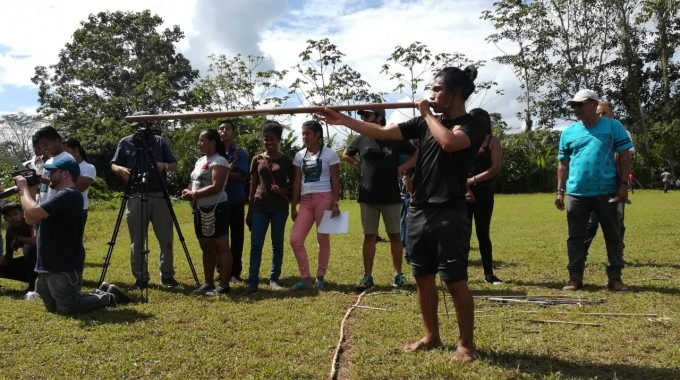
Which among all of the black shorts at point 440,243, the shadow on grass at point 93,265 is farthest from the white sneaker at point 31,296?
the black shorts at point 440,243

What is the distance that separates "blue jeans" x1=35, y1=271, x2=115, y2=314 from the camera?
5.10 m

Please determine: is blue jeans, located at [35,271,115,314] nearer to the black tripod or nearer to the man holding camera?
the black tripod

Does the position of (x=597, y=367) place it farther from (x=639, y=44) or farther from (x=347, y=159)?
(x=639, y=44)

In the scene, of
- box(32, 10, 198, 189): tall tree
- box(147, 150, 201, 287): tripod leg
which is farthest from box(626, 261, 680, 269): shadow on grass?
box(32, 10, 198, 189): tall tree

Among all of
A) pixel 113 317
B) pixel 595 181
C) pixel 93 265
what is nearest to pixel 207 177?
pixel 113 317

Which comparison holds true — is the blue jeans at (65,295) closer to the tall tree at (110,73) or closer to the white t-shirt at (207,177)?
the white t-shirt at (207,177)

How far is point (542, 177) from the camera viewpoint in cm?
2909

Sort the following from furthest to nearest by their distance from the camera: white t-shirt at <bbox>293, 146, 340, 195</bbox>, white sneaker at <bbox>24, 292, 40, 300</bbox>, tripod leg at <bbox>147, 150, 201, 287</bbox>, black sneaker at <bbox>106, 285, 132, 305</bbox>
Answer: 1. white t-shirt at <bbox>293, 146, 340, 195</bbox>
2. tripod leg at <bbox>147, 150, 201, 287</bbox>
3. white sneaker at <bbox>24, 292, 40, 300</bbox>
4. black sneaker at <bbox>106, 285, 132, 305</bbox>

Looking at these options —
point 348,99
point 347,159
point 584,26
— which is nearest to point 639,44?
point 584,26

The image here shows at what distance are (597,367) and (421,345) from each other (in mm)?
1110

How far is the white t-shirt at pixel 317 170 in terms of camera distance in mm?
6297

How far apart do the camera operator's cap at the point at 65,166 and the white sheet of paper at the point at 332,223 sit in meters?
2.49

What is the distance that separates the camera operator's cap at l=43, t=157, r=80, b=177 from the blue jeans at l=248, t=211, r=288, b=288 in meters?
1.90

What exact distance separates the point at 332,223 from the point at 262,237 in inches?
32.0
